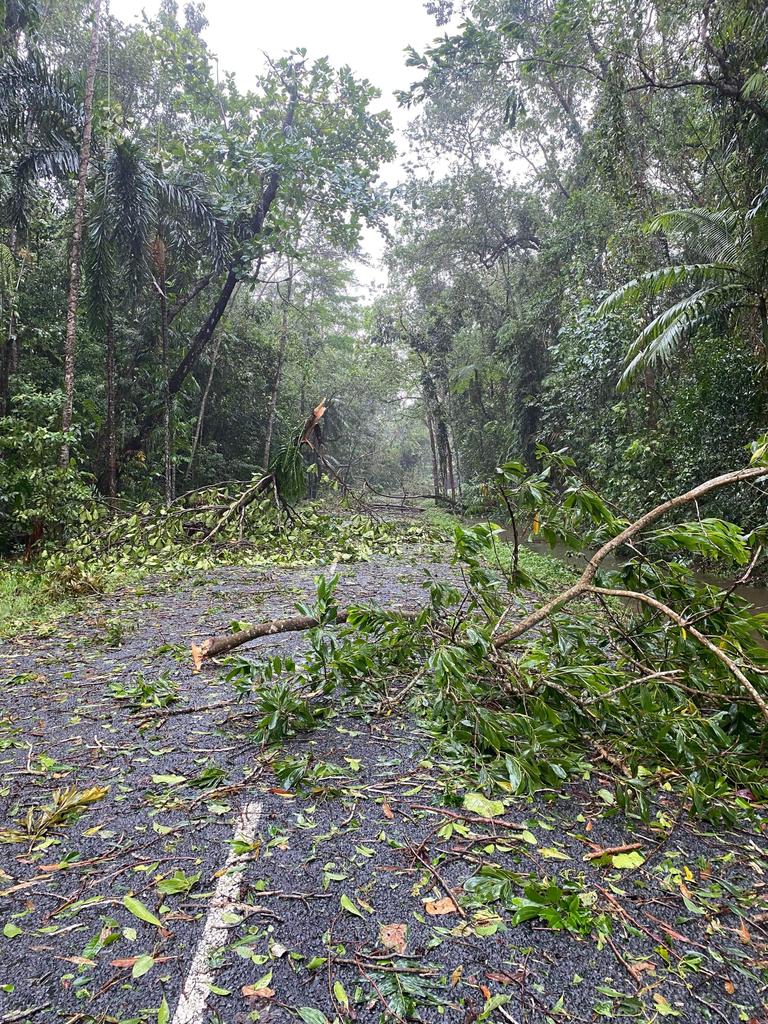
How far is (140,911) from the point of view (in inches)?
63.4

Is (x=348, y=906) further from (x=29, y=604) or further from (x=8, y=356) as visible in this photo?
(x=8, y=356)

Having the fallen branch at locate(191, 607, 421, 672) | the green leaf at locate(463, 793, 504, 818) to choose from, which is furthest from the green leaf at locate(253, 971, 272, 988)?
the fallen branch at locate(191, 607, 421, 672)

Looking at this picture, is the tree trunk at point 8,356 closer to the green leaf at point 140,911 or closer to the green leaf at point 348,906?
the green leaf at point 140,911

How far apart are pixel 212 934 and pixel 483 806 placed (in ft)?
3.40

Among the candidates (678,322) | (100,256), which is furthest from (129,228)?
(678,322)

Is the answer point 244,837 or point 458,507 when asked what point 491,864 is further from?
point 458,507

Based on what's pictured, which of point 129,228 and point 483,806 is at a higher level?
point 129,228

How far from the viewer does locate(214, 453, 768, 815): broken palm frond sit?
2322 millimetres

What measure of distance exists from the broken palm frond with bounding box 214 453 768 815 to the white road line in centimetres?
75

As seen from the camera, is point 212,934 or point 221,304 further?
point 221,304

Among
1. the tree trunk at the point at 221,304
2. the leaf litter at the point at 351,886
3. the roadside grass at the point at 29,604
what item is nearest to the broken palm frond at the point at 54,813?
the leaf litter at the point at 351,886

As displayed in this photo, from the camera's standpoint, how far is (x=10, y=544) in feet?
28.1

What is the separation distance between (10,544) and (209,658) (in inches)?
267

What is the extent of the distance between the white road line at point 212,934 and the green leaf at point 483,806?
79cm
